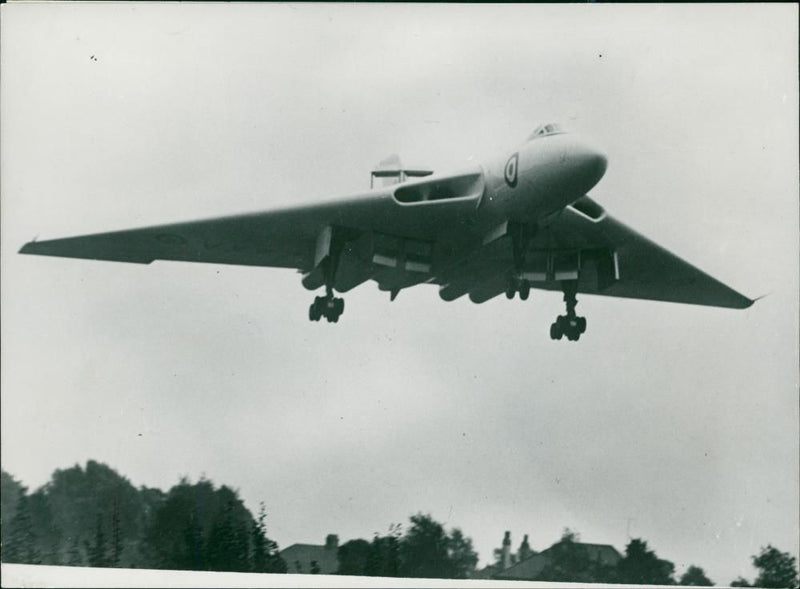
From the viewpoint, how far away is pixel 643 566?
60.2ft

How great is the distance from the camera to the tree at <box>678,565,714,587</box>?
18125 mm

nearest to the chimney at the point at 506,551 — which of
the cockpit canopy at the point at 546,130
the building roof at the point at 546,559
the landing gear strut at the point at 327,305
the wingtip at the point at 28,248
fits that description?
the building roof at the point at 546,559

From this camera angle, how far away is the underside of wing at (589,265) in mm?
18656

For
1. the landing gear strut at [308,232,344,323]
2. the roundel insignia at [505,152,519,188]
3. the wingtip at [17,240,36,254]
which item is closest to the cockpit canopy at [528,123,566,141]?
the roundel insignia at [505,152,519,188]

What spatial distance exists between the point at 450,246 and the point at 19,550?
29.7 feet

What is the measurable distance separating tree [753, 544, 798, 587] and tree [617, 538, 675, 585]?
1.50m

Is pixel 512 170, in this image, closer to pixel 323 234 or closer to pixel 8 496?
pixel 323 234

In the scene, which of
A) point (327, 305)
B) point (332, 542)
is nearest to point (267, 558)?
point (332, 542)

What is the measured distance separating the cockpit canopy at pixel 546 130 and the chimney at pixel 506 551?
6.98 meters

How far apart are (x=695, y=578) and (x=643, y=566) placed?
1.01m

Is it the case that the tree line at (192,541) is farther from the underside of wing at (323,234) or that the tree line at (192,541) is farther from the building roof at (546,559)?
the underside of wing at (323,234)

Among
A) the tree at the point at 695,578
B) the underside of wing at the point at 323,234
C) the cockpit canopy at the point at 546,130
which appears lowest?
the tree at the point at 695,578

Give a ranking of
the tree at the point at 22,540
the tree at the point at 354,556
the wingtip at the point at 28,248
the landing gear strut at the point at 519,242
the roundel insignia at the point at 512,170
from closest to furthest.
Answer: the tree at the point at 22,540 → the tree at the point at 354,556 → the roundel insignia at the point at 512,170 → the landing gear strut at the point at 519,242 → the wingtip at the point at 28,248

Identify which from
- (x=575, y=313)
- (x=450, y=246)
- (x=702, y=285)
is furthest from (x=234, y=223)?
(x=702, y=285)
